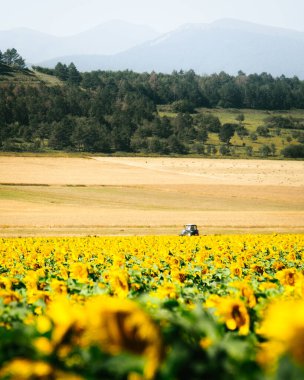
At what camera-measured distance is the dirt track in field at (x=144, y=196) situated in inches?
1692

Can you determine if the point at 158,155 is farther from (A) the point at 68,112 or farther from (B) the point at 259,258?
(B) the point at 259,258

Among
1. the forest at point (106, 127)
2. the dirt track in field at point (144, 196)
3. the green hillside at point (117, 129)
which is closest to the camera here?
the dirt track in field at point (144, 196)

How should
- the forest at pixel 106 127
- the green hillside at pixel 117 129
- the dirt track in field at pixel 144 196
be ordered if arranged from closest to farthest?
the dirt track in field at pixel 144 196
the green hillside at pixel 117 129
the forest at pixel 106 127

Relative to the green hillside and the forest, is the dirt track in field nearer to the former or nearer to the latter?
the green hillside

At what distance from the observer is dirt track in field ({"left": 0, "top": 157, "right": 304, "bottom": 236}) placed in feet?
141

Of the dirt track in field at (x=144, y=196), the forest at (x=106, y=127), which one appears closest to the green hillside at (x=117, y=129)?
the forest at (x=106, y=127)

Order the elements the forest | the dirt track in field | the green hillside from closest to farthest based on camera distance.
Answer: the dirt track in field, the green hillside, the forest

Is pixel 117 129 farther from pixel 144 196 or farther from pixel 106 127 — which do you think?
pixel 144 196

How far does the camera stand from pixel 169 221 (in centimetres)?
4512

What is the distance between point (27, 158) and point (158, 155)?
39.4 m

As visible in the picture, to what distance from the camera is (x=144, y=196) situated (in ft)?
212

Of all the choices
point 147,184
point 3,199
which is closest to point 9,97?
point 147,184

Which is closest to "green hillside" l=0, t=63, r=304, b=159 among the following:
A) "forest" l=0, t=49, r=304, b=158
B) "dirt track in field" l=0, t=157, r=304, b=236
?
"forest" l=0, t=49, r=304, b=158

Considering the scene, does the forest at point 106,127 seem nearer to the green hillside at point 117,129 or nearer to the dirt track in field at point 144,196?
the green hillside at point 117,129
